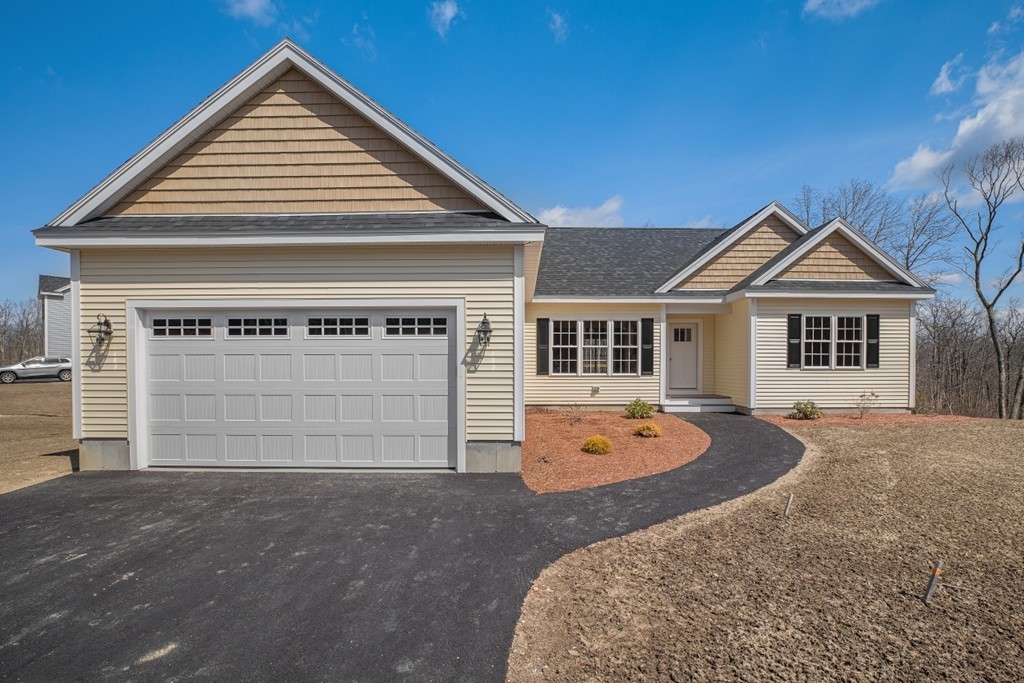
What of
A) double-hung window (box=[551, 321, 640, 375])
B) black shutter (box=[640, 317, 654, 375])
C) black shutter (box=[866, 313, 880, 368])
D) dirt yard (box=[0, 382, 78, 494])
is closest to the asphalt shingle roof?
dirt yard (box=[0, 382, 78, 494])

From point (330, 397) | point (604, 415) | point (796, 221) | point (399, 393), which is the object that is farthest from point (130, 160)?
point (796, 221)

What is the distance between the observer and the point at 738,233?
1408cm

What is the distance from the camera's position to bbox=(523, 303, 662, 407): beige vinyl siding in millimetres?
13648

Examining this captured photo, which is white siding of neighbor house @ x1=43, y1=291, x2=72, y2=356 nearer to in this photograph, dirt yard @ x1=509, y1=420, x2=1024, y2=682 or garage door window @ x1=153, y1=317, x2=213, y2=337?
garage door window @ x1=153, y1=317, x2=213, y2=337

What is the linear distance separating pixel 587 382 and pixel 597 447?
5.40 m

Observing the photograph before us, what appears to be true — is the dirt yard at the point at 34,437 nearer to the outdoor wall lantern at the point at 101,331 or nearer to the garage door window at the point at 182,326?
the outdoor wall lantern at the point at 101,331

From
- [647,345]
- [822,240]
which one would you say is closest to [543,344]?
[647,345]

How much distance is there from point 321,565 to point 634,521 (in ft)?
11.2

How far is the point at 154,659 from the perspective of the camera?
10.1 feet

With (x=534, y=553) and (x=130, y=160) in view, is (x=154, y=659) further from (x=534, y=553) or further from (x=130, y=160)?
(x=130, y=160)

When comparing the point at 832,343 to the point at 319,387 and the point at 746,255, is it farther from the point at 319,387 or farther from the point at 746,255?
the point at 319,387

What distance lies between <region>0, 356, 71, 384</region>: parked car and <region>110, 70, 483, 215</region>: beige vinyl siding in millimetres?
23407

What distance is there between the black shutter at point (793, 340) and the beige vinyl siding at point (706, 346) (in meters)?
2.39

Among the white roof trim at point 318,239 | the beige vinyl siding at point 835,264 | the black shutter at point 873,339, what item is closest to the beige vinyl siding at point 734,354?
the beige vinyl siding at point 835,264
